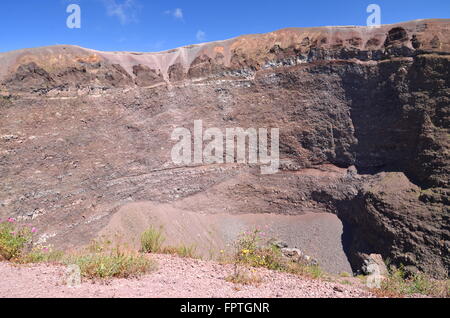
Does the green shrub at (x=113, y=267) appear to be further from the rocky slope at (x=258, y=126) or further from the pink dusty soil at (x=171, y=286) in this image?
the rocky slope at (x=258, y=126)

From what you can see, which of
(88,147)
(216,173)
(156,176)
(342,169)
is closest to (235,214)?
(216,173)

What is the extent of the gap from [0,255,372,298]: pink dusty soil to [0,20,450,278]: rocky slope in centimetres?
1378

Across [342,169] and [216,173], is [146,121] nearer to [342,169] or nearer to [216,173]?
[216,173]

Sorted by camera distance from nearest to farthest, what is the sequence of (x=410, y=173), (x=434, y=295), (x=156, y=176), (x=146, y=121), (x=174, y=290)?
(x=174, y=290)
(x=434, y=295)
(x=410, y=173)
(x=156, y=176)
(x=146, y=121)

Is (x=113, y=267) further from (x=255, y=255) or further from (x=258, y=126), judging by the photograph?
(x=258, y=126)

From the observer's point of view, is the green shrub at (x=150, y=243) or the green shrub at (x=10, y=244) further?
the green shrub at (x=150, y=243)

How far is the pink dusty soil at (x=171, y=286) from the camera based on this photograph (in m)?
3.88

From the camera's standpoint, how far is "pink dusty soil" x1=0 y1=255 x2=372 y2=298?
3.88m

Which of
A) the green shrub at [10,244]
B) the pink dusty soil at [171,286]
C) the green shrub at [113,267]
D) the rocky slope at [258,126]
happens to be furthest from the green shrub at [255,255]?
the rocky slope at [258,126]

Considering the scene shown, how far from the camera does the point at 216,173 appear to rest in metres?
23.1

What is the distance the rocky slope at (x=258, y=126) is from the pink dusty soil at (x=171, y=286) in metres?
13.8

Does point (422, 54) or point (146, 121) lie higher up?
point (422, 54)

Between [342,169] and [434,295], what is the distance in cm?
1880

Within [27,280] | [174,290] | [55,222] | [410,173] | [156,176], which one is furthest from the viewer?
[156,176]
